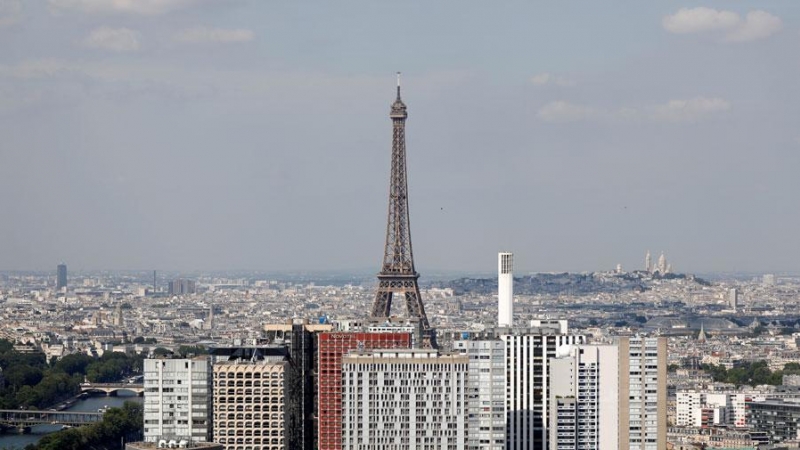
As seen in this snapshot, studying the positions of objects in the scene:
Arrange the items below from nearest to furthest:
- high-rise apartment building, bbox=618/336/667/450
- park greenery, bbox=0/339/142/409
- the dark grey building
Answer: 1. high-rise apartment building, bbox=618/336/667/450
2. the dark grey building
3. park greenery, bbox=0/339/142/409

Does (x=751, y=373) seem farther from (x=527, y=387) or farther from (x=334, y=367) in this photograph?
(x=334, y=367)

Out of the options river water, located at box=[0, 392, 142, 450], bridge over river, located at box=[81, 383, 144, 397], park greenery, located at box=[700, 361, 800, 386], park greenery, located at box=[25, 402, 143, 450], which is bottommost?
river water, located at box=[0, 392, 142, 450]

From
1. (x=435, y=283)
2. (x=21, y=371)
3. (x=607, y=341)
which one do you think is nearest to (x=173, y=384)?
(x=607, y=341)

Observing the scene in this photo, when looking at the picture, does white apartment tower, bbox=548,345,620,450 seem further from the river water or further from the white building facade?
the river water

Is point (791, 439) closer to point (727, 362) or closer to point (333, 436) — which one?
point (333, 436)

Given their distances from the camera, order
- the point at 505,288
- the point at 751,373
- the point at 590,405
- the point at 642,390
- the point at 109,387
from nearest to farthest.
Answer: the point at 642,390
the point at 590,405
the point at 505,288
the point at 751,373
the point at 109,387

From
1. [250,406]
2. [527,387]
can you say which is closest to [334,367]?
[250,406]

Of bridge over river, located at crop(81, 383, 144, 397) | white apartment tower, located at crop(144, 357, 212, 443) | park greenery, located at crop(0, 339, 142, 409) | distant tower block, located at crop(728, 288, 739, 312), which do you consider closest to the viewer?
white apartment tower, located at crop(144, 357, 212, 443)

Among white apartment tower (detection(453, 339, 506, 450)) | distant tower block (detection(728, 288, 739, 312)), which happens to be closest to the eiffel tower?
white apartment tower (detection(453, 339, 506, 450))
